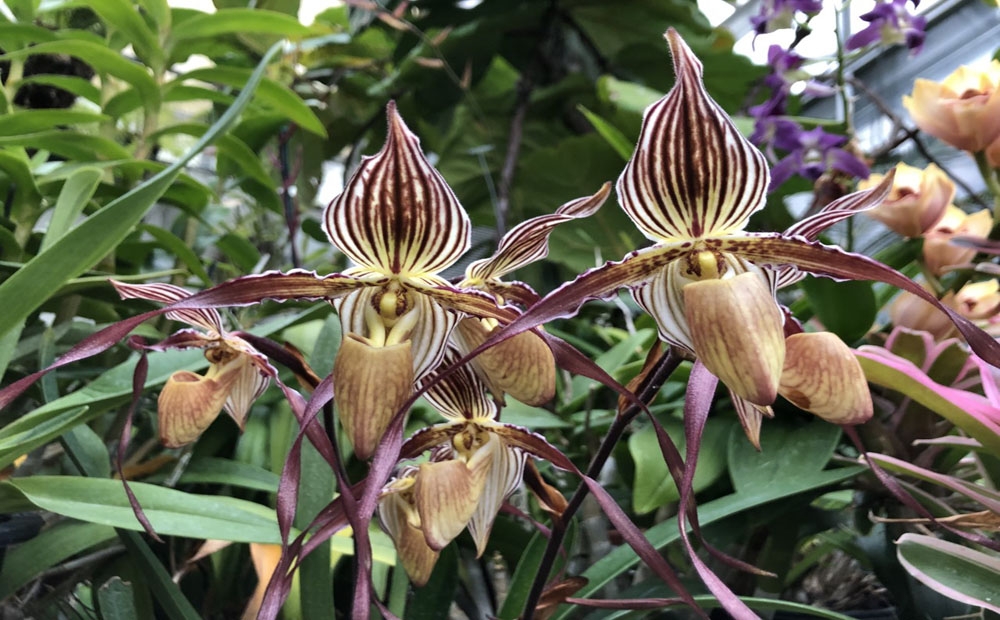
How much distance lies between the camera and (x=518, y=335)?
1.06 feet

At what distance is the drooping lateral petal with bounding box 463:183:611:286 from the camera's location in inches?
13.2

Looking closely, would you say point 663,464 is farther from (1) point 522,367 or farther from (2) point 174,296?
(2) point 174,296

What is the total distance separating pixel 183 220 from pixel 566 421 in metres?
0.74

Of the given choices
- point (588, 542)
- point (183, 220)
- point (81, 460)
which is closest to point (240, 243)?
point (183, 220)

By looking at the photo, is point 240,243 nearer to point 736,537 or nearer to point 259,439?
point 259,439

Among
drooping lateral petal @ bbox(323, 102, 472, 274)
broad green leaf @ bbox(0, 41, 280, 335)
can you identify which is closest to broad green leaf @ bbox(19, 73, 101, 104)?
broad green leaf @ bbox(0, 41, 280, 335)

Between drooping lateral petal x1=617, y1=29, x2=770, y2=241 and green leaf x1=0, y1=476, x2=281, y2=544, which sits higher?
drooping lateral petal x1=617, y1=29, x2=770, y2=241

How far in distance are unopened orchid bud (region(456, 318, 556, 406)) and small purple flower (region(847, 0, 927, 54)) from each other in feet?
2.43

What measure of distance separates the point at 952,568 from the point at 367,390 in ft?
→ 1.43

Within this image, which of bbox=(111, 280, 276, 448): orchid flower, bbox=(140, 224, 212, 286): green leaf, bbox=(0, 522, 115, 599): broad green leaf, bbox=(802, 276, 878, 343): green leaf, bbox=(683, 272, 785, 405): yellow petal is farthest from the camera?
bbox=(140, 224, 212, 286): green leaf

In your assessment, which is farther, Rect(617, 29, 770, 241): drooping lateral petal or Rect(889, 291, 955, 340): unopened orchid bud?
Rect(889, 291, 955, 340): unopened orchid bud

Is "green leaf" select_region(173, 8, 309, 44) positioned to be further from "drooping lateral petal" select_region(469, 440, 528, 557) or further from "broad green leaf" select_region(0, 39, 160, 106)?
"drooping lateral petal" select_region(469, 440, 528, 557)

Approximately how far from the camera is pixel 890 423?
63cm

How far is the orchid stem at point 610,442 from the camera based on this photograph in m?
0.32
